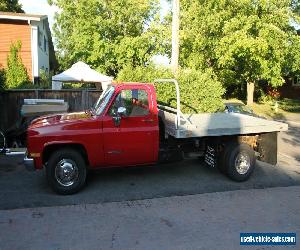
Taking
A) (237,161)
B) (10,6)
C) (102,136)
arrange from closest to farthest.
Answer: (102,136) < (237,161) < (10,6)

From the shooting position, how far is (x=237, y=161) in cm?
838

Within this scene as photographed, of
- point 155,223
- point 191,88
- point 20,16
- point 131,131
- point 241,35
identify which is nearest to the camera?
point 155,223

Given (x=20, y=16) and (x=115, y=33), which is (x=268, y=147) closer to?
(x=20, y=16)

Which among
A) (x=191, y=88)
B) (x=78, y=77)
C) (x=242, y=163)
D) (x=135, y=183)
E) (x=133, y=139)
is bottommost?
(x=135, y=183)

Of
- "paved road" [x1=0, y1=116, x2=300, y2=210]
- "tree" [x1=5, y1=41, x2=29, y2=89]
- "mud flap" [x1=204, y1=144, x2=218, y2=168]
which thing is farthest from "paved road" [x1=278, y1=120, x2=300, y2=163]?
"tree" [x1=5, y1=41, x2=29, y2=89]

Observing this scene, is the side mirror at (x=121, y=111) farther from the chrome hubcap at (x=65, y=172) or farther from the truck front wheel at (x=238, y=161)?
the truck front wheel at (x=238, y=161)

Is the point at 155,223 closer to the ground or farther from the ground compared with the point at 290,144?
closer to the ground

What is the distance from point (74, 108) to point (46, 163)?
6554 millimetres

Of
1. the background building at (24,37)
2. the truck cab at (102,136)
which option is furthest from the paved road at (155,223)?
the background building at (24,37)

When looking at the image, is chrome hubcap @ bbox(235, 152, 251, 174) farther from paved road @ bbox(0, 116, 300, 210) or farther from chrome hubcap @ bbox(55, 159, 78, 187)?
chrome hubcap @ bbox(55, 159, 78, 187)

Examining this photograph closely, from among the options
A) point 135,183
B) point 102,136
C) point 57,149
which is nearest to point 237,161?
point 135,183

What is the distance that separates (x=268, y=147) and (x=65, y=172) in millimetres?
4294

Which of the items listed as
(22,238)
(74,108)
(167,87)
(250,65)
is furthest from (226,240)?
(250,65)

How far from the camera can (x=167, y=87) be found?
526 inches
